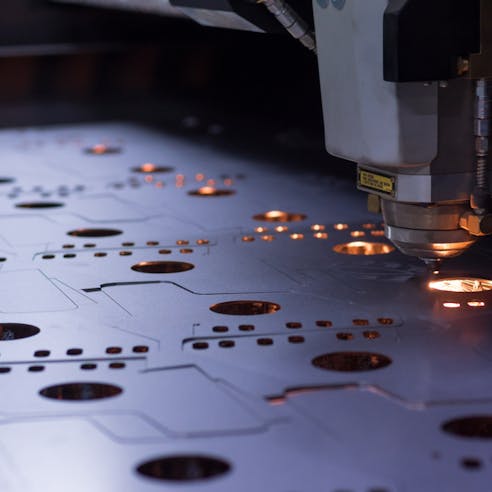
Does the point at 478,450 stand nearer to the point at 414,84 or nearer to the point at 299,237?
the point at 414,84

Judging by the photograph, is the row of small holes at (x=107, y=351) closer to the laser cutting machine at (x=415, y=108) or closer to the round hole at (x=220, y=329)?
the round hole at (x=220, y=329)

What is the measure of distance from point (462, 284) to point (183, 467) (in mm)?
892

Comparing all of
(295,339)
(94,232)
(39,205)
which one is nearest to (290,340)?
(295,339)

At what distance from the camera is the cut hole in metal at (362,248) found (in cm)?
231

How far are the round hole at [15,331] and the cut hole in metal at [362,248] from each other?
28.8 inches

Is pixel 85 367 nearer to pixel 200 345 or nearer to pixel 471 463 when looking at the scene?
pixel 200 345

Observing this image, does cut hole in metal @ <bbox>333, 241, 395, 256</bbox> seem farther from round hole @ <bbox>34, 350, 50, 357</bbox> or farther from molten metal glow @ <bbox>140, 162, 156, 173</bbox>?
molten metal glow @ <bbox>140, 162, 156, 173</bbox>

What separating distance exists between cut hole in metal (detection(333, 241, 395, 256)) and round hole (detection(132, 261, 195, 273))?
1.08 ft

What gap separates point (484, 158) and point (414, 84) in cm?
17

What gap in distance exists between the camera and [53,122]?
4688 millimetres

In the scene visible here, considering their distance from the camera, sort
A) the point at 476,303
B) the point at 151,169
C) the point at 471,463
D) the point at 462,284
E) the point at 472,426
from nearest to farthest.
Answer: the point at 471,463 < the point at 472,426 < the point at 476,303 < the point at 462,284 < the point at 151,169

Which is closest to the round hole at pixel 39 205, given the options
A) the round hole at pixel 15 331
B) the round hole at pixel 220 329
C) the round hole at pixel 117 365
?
the round hole at pixel 15 331

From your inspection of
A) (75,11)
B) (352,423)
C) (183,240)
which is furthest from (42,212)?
(75,11)

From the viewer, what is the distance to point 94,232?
258 centimetres
